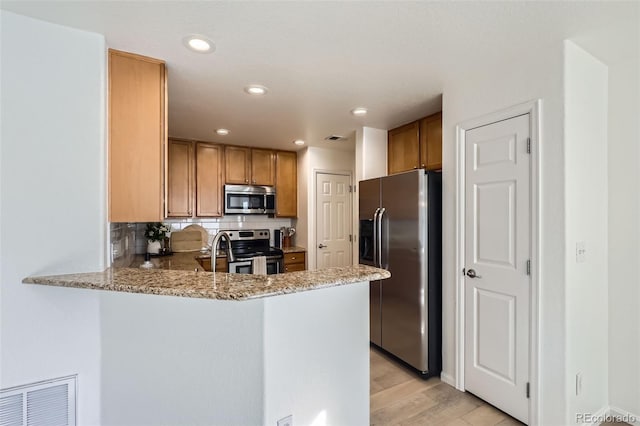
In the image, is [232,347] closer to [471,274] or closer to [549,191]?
[471,274]

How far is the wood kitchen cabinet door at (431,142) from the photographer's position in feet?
9.30

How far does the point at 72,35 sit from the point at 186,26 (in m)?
0.60

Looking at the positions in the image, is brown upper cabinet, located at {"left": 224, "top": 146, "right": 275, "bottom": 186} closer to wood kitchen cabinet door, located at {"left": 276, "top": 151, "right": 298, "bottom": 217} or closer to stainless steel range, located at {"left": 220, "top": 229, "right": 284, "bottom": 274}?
wood kitchen cabinet door, located at {"left": 276, "top": 151, "right": 298, "bottom": 217}

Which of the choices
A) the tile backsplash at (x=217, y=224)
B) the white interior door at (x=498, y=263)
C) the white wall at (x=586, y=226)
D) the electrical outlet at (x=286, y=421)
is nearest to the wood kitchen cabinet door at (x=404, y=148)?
the white interior door at (x=498, y=263)

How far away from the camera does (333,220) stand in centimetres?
460

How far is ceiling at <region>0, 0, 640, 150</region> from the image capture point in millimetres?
1444

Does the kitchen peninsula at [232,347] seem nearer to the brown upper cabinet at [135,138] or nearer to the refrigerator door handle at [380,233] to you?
the brown upper cabinet at [135,138]

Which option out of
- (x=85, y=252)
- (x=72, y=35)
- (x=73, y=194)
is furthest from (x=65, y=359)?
(x=72, y=35)

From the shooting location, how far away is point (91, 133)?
1.63 metres

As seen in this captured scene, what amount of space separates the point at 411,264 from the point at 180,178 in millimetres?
3074

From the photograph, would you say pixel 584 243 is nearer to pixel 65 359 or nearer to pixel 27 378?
pixel 65 359

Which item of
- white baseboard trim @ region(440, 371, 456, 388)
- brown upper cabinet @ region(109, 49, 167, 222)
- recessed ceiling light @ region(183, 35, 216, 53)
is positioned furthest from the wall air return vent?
white baseboard trim @ region(440, 371, 456, 388)

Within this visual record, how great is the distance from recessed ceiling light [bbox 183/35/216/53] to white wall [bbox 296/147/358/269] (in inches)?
105

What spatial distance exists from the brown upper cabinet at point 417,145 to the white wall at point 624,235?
1.17 meters
